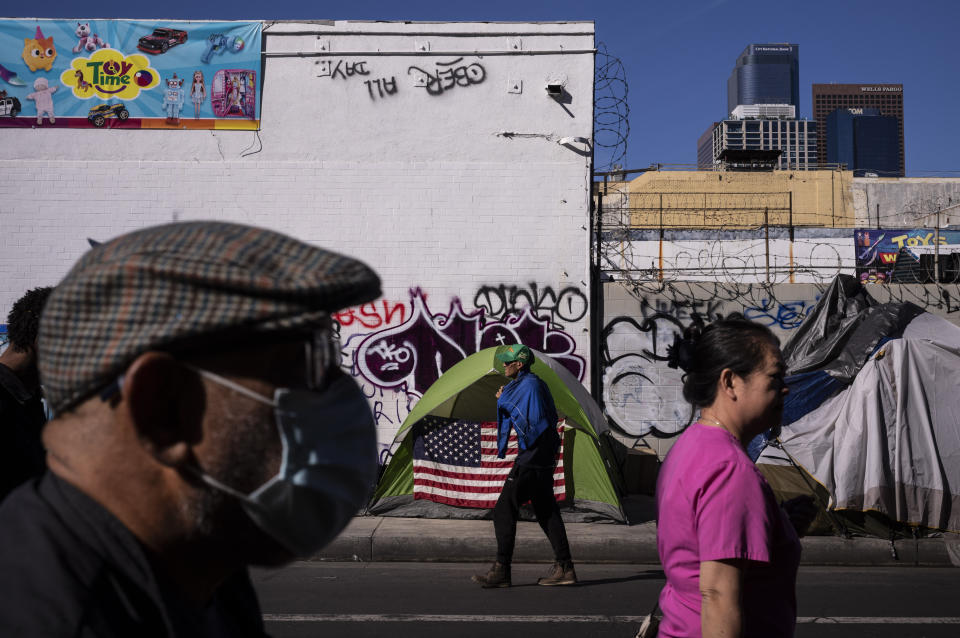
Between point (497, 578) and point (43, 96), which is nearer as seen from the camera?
point (497, 578)

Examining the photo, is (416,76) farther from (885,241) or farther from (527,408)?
(885,241)

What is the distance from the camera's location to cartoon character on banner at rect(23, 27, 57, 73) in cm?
1243

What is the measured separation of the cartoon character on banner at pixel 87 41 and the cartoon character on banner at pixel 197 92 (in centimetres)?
142

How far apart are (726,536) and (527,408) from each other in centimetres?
491

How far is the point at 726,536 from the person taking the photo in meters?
2.23

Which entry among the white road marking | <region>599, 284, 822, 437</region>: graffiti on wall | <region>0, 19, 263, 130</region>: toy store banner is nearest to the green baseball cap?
the white road marking

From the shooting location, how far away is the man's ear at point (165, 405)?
1021 millimetres

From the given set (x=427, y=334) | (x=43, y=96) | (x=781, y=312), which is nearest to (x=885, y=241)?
(x=781, y=312)

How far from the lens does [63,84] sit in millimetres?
12383

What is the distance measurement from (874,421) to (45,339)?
29.2ft

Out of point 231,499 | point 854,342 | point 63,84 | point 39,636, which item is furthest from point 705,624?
point 63,84

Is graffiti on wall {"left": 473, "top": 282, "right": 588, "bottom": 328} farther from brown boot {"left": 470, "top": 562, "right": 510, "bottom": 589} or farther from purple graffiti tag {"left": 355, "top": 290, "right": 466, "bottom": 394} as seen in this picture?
brown boot {"left": 470, "top": 562, "right": 510, "bottom": 589}

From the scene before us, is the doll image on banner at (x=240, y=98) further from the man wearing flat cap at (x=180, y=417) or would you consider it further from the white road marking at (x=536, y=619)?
the man wearing flat cap at (x=180, y=417)

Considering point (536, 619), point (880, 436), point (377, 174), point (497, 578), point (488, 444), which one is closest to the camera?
point (536, 619)
